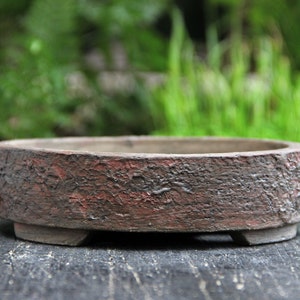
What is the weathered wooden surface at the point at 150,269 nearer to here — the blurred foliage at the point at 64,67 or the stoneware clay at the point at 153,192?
the stoneware clay at the point at 153,192

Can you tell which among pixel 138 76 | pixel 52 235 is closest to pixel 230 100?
pixel 138 76

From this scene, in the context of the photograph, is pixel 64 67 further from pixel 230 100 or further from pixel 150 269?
pixel 150 269

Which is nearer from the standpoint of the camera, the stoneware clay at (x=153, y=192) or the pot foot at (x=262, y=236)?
the stoneware clay at (x=153, y=192)

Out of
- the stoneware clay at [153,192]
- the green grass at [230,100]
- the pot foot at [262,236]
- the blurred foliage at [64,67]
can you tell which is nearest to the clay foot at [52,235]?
the stoneware clay at [153,192]

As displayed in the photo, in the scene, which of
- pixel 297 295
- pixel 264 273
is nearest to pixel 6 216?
pixel 264 273

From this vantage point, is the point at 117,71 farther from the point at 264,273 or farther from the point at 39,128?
the point at 264,273
